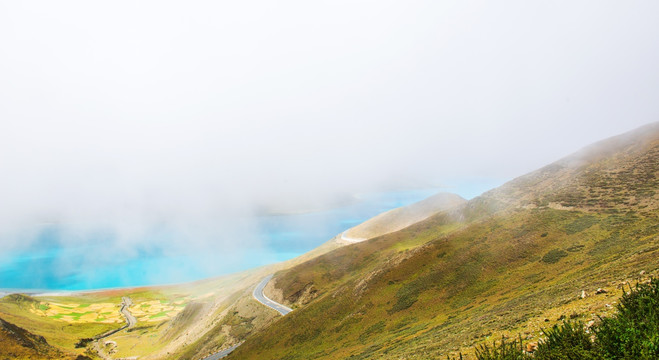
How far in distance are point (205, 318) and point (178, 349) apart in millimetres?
18002

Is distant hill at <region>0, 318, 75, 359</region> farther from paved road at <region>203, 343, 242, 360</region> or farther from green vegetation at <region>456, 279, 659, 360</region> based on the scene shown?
green vegetation at <region>456, 279, 659, 360</region>

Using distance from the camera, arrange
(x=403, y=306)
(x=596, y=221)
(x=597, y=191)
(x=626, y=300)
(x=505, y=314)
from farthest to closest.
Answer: (x=597, y=191)
(x=403, y=306)
(x=596, y=221)
(x=505, y=314)
(x=626, y=300)

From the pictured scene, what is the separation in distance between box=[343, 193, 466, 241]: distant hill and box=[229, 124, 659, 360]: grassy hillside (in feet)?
305

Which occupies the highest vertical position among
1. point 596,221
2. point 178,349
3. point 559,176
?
point 559,176

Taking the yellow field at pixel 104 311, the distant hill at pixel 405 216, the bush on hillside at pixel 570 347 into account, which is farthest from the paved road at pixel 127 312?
the bush on hillside at pixel 570 347

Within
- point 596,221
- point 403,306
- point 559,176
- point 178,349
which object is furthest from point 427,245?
point 178,349

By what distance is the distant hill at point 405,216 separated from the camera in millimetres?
174375

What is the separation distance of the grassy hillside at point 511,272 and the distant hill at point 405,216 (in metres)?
93.0

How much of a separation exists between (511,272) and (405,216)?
461 ft

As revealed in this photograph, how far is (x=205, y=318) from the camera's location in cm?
10112

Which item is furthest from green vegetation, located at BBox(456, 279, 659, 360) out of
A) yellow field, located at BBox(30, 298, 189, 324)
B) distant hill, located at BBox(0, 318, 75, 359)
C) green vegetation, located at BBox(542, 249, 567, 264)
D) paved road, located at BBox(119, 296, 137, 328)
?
yellow field, located at BBox(30, 298, 189, 324)

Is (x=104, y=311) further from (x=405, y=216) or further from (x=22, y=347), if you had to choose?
(x=405, y=216)

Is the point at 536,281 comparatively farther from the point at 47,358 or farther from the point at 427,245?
the point at 47,358

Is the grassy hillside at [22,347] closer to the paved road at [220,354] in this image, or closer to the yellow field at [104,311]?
the paved road at [220,354]
